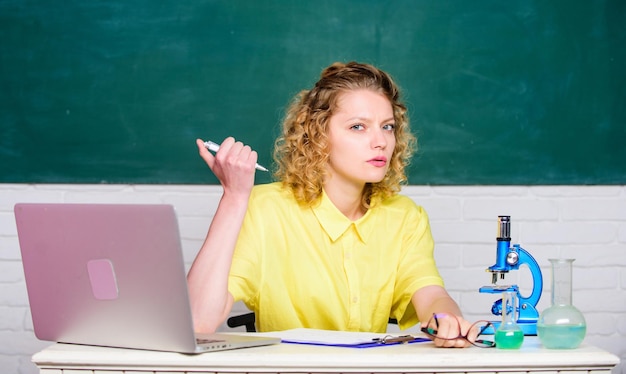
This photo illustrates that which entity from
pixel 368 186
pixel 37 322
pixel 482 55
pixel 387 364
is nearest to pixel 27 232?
pixel 37 322

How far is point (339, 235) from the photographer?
2.23 meters

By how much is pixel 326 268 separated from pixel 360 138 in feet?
1.25

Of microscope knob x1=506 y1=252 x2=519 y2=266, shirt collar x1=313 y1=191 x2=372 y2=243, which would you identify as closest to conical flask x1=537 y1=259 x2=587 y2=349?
microscope knob x1=506 y1=252 x2=519 y2=266

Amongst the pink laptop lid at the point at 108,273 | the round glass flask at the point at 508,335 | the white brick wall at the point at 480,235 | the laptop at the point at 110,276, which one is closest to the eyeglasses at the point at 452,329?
the round glass flask at the point at 508,335

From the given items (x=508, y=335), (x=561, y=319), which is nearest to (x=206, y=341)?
(x=508, y=335)

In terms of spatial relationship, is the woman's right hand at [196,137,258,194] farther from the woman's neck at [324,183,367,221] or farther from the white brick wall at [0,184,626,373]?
the white brick wall at [0,184,626,373]

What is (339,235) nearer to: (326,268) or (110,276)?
(326,268)

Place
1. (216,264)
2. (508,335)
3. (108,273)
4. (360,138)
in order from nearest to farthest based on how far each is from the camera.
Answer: (108,273) < (508,335) < (216,264) < (360,138)

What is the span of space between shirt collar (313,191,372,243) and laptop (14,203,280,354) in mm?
741

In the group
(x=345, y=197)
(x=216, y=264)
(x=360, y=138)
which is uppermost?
(x=360, y=138)

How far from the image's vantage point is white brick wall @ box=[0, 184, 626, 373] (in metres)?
2.94

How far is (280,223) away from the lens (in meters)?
2.25

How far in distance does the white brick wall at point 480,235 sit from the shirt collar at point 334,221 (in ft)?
2.30

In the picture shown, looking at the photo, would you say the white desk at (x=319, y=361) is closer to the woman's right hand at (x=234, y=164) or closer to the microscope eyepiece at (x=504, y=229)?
the microscope eyepiece at (x=504, y=229)
